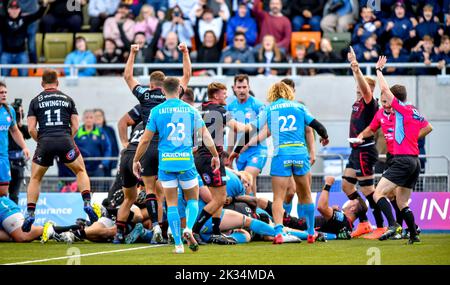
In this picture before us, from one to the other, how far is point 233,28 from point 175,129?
1158 centimetres

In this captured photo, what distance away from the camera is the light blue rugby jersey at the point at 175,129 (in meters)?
13.9

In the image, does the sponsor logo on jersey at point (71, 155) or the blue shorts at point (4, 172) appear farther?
the blue shorts at point (4, 172)

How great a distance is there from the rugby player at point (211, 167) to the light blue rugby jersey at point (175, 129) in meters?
1.49

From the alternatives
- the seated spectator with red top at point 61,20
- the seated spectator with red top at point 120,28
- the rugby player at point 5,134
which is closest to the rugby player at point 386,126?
the rugby player at point 5,134

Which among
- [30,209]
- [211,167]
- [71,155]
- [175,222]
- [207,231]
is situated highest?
[71,155]

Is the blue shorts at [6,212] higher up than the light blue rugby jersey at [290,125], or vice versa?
the light blue rugby jersey at [290,125]

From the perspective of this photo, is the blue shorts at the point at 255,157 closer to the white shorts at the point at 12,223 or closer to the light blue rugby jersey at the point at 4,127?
the light blue rugby jersey at the point at 4,127

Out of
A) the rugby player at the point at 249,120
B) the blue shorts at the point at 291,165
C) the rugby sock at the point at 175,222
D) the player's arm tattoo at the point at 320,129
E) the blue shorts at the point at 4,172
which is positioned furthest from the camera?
the rugby player at the point at 249,120

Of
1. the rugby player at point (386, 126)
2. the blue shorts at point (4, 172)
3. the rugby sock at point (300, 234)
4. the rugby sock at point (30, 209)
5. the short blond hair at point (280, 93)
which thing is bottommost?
the rugby sock at point (300, 234)

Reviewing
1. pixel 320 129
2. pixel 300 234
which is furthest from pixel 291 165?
pixel 300 234

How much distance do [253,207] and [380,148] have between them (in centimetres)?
628

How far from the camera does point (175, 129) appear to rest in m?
13.9

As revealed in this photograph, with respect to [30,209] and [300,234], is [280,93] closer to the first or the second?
[300,234]
